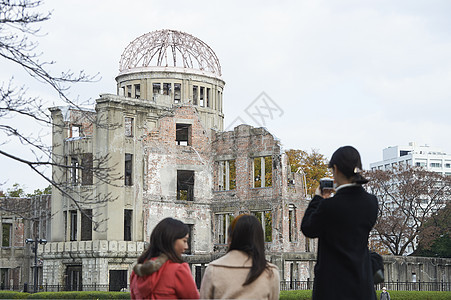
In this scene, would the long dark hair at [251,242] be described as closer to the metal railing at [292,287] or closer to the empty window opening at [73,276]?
the metal railing at [292,287]

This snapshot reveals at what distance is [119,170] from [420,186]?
2285 cm

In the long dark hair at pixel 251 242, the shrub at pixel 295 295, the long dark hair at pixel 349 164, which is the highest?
the long dark hair at pixel 349 164

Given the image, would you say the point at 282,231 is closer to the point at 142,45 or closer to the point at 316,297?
the point at 142,45

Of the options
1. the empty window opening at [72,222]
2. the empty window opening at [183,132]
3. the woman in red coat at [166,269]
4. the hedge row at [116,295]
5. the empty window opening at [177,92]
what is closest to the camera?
the woman in red coat at [166,269]

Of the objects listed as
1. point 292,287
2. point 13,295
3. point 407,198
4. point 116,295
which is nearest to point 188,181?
point 292,287

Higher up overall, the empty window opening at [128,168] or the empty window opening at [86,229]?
the empty window opening at [128,168]

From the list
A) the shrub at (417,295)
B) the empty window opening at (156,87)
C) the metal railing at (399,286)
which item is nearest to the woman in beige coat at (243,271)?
the shrub at (417,295)

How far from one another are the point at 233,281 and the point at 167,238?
23.7 inches

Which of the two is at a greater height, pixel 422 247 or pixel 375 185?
pixel 375 185

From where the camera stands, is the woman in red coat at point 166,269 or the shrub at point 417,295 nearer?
the woman in red coat at point 166,269

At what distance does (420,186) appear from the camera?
169 feet

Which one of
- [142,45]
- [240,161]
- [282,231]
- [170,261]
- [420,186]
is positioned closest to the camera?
[170,261]

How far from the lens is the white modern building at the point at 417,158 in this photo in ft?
388

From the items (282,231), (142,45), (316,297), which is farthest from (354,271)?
(142,45)
